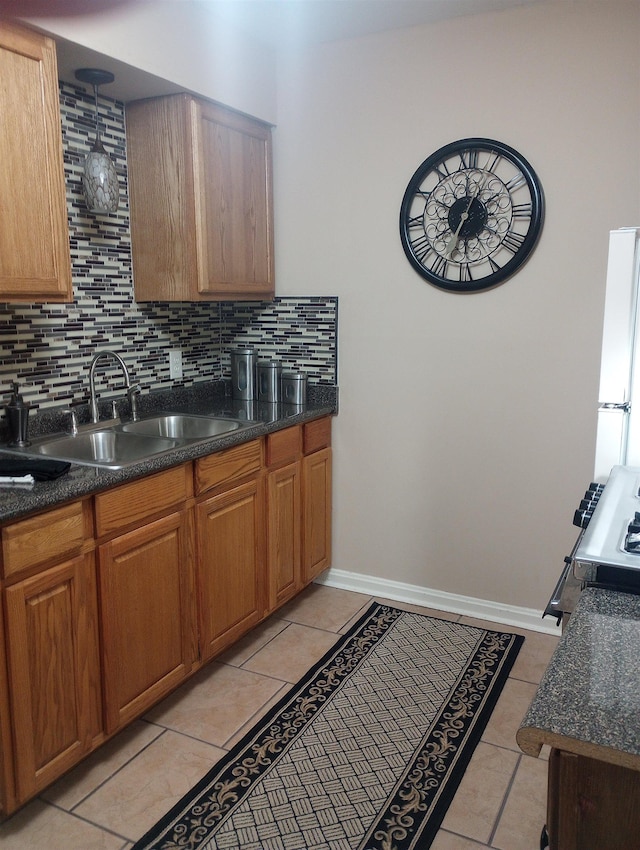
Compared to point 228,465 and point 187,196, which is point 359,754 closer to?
point 228,465

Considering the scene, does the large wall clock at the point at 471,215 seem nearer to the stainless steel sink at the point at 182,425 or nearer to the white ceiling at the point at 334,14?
the white ceiling at the point at 334,14

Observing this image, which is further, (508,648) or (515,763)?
(508,648)

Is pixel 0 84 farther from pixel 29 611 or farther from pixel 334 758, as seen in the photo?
pixel 334 758

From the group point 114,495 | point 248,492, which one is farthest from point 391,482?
point 114,495

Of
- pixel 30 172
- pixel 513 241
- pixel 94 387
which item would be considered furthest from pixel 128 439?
pixel 513 241

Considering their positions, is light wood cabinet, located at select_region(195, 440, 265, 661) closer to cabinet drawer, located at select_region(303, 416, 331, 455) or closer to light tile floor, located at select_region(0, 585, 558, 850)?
light tile floor, located at select_region(0, 585, 558, 850)

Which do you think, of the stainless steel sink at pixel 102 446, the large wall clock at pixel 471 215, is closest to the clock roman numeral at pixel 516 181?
the large wall clock at pixel 471 215

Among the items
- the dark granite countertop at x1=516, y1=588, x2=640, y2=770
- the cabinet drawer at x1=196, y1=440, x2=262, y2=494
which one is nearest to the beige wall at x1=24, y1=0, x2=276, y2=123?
the cabinet drawer at x1=196, y1=440, x2=262, y2=494

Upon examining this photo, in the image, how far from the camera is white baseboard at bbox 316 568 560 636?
2.98 meters

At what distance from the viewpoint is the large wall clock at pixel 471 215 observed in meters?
2.73

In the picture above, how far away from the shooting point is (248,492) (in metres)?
2.66

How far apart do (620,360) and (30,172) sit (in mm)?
1722

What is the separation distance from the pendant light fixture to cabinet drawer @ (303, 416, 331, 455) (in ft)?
3.92

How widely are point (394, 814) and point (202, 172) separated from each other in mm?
2278
